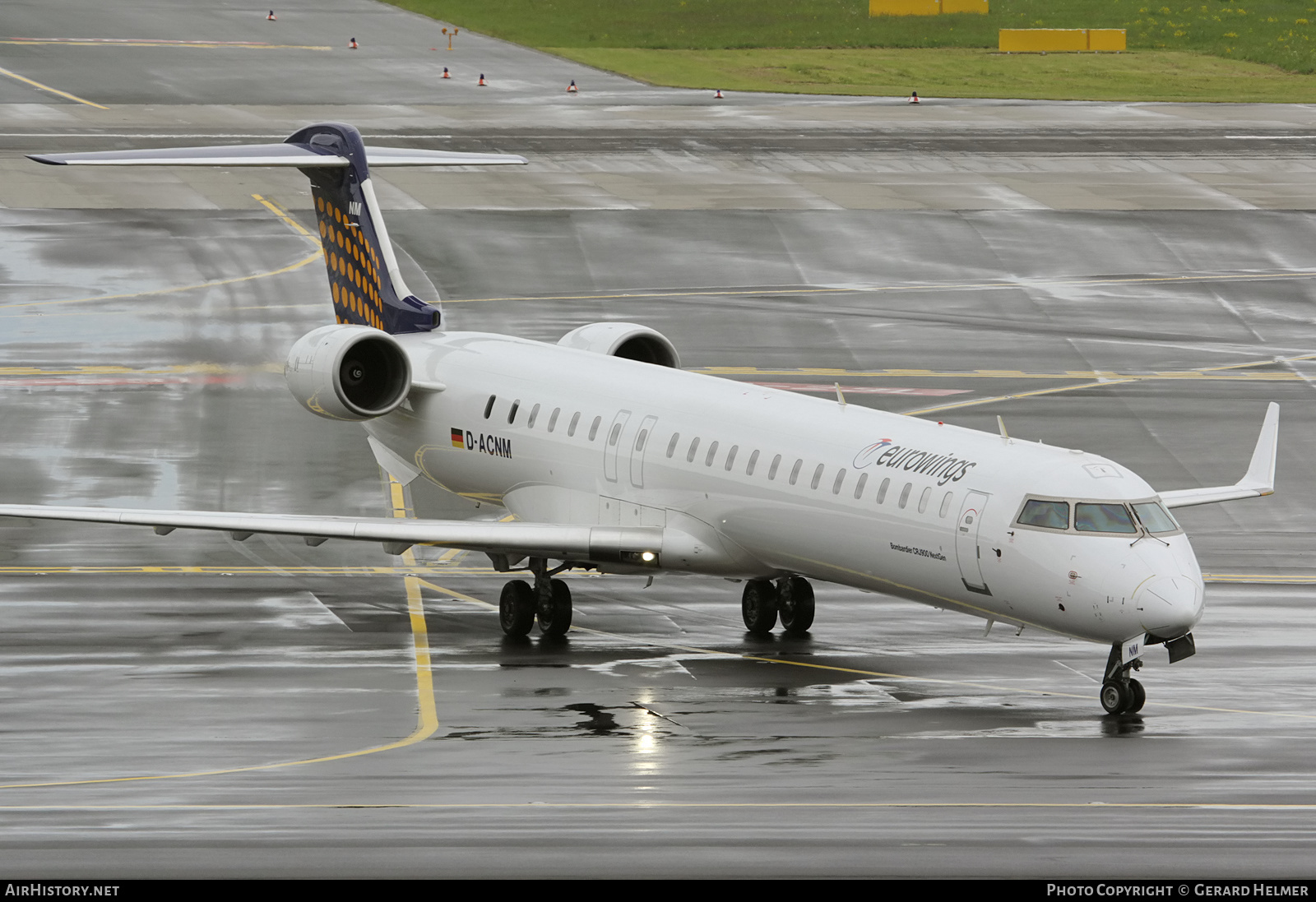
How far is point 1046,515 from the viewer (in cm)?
2180

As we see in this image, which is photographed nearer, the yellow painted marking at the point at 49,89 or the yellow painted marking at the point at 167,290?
the yellow painted marking at the point at 167,290

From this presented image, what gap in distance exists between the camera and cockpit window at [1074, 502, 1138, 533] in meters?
21.6

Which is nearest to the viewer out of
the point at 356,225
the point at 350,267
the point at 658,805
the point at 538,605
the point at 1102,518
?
the point at 658,805

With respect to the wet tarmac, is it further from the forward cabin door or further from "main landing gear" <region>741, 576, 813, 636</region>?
the forward cabin door

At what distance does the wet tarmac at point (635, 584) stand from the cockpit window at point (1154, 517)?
2.08 m

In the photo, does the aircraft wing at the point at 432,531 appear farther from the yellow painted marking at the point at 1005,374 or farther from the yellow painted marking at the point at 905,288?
the yellow painted marking at the point at 905,288

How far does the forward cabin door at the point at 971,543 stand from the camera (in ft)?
73.1

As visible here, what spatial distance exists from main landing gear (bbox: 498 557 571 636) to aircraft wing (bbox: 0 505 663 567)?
1.95 feet

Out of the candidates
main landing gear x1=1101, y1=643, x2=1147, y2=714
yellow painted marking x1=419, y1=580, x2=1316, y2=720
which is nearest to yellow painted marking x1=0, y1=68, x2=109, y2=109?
yellow painted marking x1=419, y1=580, x2=1316, y2=720

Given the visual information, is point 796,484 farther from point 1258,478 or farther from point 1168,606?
point 1258,478

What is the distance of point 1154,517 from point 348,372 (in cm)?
1201

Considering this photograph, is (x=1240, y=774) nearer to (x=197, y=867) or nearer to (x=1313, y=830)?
(x=1313, y=830)
